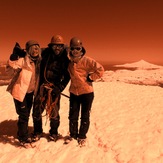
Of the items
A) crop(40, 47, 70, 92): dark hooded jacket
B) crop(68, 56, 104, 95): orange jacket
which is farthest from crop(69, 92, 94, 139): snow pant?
crop(40, 47, 70, 92): dark hooded jacket

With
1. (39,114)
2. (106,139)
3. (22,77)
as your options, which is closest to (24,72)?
(22,77)

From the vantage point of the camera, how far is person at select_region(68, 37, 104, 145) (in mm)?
4530

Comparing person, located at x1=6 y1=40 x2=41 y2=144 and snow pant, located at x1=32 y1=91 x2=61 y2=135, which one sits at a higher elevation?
person, located at x1=6 y1=40 x2=41 y2=144

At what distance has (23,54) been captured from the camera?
14.8ft

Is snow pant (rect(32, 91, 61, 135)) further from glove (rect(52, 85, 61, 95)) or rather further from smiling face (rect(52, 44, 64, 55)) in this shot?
smiling face (rect(52, 44, 64, 55))

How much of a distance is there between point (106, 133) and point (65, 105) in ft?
12.9

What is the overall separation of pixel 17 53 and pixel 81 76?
1432mm

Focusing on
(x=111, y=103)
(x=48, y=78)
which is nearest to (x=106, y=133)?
(x=48, y=78)

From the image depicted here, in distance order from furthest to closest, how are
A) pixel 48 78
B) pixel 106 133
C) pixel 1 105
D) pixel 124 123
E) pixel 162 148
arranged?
1. pixel 1 105
2. pixel 124 123
3. pixel 106 133
4. pixel 162 148
5. pixel 48 78

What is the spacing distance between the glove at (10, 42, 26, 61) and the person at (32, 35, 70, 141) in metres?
0.46

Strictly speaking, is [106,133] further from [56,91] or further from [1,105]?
[1,105]

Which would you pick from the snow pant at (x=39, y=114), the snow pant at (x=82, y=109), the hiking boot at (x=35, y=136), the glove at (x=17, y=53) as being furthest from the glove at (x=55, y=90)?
the hiking boot at (x=35, y=136)

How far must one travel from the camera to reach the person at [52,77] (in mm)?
4531

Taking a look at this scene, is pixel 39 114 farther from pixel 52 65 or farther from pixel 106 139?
pixel 106 139
